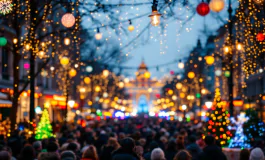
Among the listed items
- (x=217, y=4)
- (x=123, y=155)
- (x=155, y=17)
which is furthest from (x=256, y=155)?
(x=155, y=17)

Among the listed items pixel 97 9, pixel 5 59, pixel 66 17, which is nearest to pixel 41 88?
pixel 5 59

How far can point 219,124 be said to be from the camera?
22469mm

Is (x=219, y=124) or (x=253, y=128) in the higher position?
(x=219, y=124)

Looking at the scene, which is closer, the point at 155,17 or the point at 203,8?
the point at 203,8

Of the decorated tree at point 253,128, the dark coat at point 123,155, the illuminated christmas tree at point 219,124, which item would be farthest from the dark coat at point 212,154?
the illuminated christmas tree at point 219,124

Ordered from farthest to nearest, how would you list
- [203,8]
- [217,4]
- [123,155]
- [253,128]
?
[253,128] → [203,8] → [217,4] → [123,155]

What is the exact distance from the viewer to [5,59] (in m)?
38.0

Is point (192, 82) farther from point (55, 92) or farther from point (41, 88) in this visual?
point (41, 88)

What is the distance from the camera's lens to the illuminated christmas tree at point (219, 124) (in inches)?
881

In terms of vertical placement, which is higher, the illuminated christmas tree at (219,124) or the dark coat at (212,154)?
the illuminated christmas tree at (219,124)

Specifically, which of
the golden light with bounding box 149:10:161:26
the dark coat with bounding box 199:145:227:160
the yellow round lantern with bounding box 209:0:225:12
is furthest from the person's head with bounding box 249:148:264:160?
the golden light with bounding box 149:10:161:26

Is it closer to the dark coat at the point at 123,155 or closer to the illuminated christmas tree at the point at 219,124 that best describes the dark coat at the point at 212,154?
the dark coat at the point at 123,155

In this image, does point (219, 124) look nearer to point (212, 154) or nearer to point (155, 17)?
point (155, 17)

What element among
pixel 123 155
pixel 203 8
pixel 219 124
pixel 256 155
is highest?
pixel 203 8
